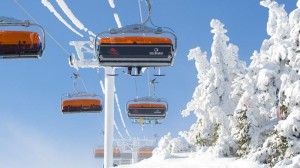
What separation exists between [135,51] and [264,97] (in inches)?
563

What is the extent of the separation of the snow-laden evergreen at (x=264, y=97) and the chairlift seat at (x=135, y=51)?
10703mm

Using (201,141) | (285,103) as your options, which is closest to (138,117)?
(285,103)

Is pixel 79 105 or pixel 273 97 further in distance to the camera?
pixel 273 97

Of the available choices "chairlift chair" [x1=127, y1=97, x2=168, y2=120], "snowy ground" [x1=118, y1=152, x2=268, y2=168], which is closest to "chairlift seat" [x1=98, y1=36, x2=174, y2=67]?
"chairlift chair" [x1=127, y1=97, x2=168, y2=120]

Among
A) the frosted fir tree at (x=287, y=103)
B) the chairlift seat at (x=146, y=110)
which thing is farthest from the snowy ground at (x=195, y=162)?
the chairlift seat at (x=146, y=110)

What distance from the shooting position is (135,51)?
10.6m

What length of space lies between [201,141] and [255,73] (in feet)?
38.9

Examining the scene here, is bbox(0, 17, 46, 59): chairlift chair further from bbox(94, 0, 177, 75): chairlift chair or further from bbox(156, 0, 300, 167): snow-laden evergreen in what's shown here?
bbox(156, 0, 300, 167): snow-laden evergreen

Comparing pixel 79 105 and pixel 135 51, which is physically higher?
pixel 135 51

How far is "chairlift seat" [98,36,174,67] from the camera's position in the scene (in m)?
10.5

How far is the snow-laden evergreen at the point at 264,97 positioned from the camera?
21125 millimetres

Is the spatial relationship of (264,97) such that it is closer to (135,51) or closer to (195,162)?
(195,162)

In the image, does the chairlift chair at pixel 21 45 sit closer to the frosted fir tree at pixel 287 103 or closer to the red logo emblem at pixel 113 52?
the red logo emblem at pixel 113 52

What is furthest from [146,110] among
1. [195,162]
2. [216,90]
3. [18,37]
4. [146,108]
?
[216,90]
